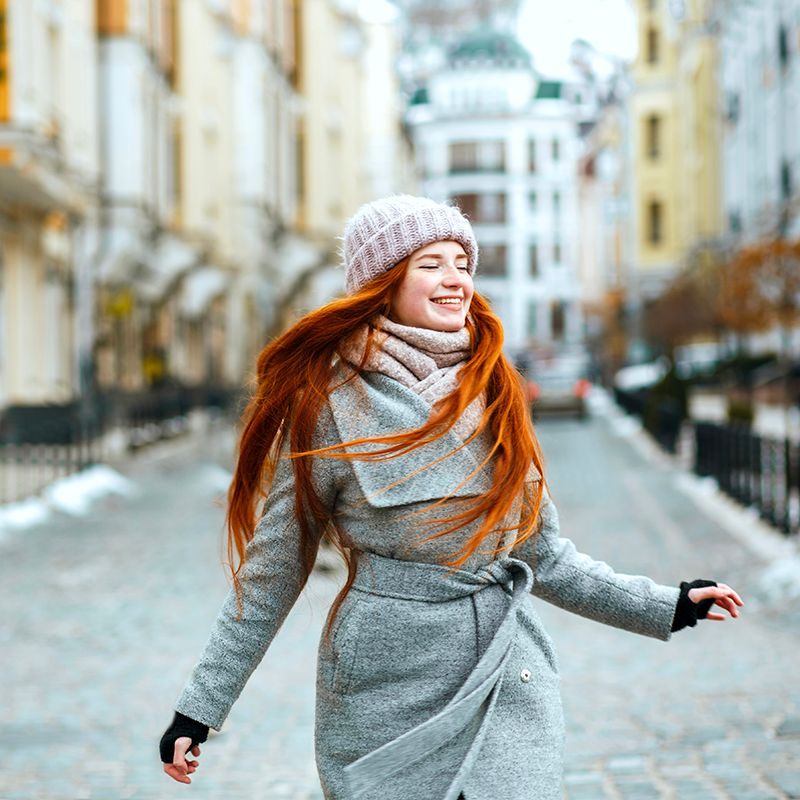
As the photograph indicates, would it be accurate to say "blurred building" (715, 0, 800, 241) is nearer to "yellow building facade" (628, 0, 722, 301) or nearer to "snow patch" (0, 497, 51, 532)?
"yellow building facade" (628, 0, 722, 301)

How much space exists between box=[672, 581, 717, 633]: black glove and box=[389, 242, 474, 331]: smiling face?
73 cm

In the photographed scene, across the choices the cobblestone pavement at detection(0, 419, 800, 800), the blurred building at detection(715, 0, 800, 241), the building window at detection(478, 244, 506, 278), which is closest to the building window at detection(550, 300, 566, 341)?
the building window at detection(478, 244, 506, 278)

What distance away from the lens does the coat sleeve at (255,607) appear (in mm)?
2492

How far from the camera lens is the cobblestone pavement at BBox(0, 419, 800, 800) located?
16.0ft

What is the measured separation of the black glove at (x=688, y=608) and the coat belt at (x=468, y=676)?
14.0 inches

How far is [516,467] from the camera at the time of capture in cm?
249

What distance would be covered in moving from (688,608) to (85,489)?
41.5ft

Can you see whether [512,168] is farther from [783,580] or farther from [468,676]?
[468,676]

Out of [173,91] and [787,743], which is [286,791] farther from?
[173,91]

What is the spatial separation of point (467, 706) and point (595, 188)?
361 ft

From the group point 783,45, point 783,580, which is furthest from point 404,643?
point 783,45

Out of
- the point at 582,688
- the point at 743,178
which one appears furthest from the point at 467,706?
the point at 743,178

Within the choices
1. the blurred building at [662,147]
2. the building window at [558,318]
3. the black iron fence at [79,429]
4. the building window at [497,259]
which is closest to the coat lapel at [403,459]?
the black iron fence at [79,429]

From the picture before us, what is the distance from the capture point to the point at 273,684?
6348mm
